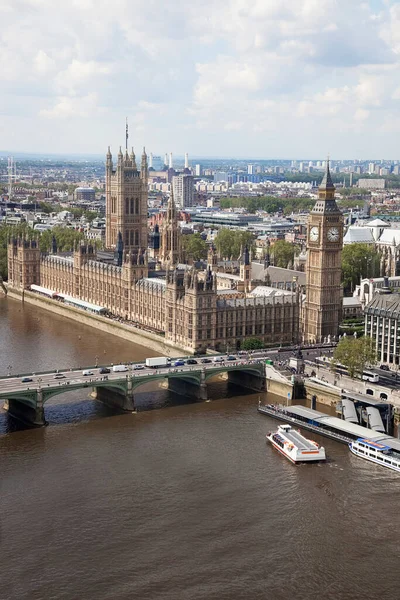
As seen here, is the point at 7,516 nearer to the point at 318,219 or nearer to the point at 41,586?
the point at 41,586

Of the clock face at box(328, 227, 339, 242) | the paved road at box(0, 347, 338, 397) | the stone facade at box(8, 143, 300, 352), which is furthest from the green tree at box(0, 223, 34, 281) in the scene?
the paved road at box(0, 347, 338, 397)

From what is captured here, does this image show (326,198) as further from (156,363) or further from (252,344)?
(156,363)

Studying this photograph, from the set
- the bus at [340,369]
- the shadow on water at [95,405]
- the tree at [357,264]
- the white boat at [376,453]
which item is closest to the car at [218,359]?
the shadow on water at [95,405]

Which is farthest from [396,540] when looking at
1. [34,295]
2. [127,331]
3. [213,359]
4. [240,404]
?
[34,295]

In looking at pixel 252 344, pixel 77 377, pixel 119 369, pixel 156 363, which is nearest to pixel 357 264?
pixel 252 344

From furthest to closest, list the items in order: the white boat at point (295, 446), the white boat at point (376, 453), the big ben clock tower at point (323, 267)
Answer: the big ben clock tower at point (323, 267), the white boat at point (295, 446), the white boat at point (376, 453)

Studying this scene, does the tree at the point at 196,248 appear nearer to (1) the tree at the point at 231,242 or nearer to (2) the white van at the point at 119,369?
(1) the tree at the point at 231,242
